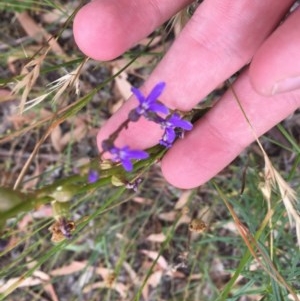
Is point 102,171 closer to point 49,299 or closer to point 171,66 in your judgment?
point 171,66

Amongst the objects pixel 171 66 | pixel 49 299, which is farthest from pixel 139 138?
pixel 49 299

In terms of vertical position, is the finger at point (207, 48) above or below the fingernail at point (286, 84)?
above

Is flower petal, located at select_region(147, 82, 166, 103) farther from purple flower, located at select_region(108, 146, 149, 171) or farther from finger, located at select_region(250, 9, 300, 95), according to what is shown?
finger, located at select_region(250, 9, 300, 95)

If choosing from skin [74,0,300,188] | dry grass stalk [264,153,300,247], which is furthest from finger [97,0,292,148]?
dry grass stalk [264,153,300,247]

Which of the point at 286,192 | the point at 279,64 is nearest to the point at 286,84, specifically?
the point at 279,64

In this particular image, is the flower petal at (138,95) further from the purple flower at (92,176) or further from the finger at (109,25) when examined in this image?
Answer: the finger at (109,25)

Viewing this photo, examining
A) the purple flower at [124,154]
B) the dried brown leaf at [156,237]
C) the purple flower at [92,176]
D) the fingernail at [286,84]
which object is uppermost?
the purple flower at [92,176]

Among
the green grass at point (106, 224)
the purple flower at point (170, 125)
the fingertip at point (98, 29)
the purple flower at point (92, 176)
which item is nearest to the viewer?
the purple flower at point (92, 176)

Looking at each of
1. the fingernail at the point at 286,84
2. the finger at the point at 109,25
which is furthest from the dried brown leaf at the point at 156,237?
the fingernail at the point at 286,84
